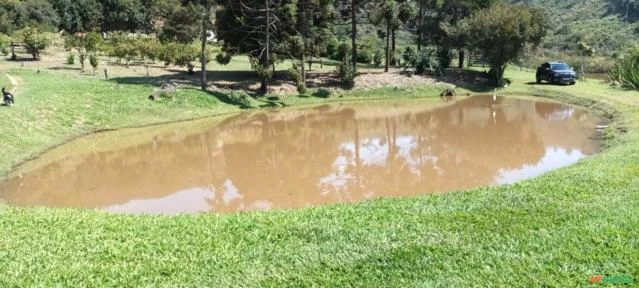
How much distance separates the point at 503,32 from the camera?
110 ft

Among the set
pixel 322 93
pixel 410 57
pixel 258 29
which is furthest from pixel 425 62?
pixel 258 29

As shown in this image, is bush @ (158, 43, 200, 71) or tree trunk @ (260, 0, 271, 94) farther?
bush @ (158, 43, 200, 71)

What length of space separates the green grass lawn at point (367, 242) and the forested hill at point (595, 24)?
6002 cm

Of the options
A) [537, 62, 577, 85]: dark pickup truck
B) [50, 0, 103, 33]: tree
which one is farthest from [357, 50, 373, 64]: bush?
[50, 0, 103, 33]: tree

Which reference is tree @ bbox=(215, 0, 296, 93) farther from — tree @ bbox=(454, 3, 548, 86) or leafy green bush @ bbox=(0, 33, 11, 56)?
leafy green bush @ bbox=(0, 33, 11, 56)

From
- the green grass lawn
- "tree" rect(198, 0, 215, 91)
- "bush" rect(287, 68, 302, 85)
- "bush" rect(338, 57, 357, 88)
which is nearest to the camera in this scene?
the green grass lawn

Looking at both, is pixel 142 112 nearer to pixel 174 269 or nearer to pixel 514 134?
pixel 514 134

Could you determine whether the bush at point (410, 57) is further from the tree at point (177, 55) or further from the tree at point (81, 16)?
the tree at point (81, 16)

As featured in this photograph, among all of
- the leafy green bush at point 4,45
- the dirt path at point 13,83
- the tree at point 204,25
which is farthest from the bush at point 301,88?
the leafy green bush at point 4,45

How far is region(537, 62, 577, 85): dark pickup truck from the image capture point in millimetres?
33875

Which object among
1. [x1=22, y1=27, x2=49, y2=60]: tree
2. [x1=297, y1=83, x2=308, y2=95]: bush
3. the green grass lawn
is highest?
[x1=22, y1=27, x2=49, y2=60]: tree

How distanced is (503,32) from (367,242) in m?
29.2

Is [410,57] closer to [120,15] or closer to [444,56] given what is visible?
[444,56]

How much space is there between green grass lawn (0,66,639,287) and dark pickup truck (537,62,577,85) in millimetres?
24297
